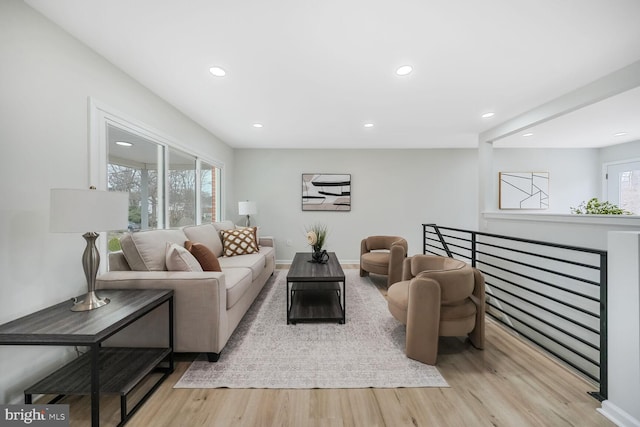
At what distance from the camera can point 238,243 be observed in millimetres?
3453

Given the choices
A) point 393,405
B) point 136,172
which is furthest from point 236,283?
point 136,172

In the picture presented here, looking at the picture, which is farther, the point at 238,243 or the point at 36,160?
the point at 238,243

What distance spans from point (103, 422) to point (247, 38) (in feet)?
8.45

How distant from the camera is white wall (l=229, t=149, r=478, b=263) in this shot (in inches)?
198

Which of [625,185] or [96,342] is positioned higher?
[625,185]

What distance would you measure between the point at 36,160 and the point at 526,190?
7.12 meters

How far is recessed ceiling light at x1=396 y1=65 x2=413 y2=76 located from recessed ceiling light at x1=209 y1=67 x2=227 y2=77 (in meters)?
1.59

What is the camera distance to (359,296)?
3.13 m

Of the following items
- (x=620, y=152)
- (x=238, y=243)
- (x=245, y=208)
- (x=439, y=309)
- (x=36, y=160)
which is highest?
(x=620, y=152)

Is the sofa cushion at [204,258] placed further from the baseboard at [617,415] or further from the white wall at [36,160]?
the baseboard at [617,415]

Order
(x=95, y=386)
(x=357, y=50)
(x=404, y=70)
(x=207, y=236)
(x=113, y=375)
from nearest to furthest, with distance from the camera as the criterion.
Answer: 1. (x=95, y=386)
2. (x=113, y=375)
3. (x=357, y=50)
4. (x=404, y=70)
5. (x=207, y=236)

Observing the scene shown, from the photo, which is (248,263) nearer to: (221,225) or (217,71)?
(221,225)

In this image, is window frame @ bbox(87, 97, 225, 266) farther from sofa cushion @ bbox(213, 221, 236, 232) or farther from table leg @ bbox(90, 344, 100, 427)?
table leg @ bbox(90, 344, 100, 427)

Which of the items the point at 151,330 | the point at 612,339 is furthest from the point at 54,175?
the point at 612,339
